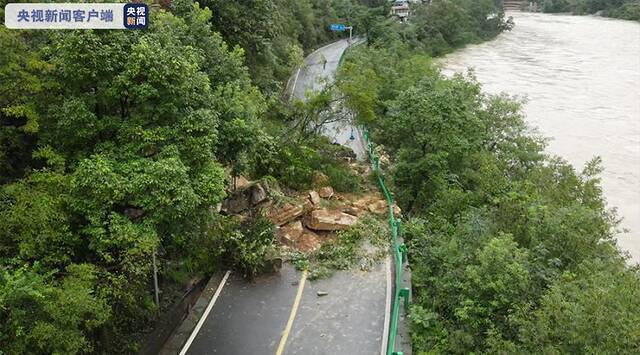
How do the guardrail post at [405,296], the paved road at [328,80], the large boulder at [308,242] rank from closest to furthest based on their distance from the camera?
the guardrail post at [405,296]
the large boulder at [308,242]
the paved road at [328,80]

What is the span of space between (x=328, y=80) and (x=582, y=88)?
3492 centimetres

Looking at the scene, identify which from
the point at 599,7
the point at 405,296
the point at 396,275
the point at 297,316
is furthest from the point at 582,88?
the point at 599,7

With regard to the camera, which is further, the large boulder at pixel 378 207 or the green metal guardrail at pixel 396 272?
the large boulder at pixel 378 207

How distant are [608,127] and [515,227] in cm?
2760

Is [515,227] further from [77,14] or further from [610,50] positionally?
[610,50]

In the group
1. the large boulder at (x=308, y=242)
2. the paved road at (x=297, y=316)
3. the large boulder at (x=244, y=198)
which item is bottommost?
the paved road at (x=297, y=316)

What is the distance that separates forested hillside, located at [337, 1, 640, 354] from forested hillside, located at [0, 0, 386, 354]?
18.4 feet

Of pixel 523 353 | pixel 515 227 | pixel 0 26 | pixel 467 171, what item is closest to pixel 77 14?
pixel 0 26

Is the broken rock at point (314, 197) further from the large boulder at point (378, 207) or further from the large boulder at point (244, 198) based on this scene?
the large boulder at point (378, 207)

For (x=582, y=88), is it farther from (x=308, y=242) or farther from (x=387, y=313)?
(x=387, y=313)

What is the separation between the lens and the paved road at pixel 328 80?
28.3 m

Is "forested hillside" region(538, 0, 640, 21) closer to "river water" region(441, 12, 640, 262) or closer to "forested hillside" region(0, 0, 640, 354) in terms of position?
"river water" region(441, 12, 640, 262)

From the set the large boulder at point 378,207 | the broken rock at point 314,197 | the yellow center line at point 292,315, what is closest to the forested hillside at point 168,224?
the large boulder at point 378,207

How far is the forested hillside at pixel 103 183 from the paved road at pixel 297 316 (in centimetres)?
115
